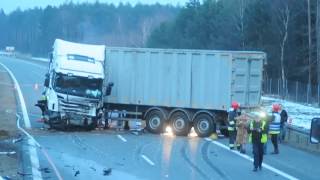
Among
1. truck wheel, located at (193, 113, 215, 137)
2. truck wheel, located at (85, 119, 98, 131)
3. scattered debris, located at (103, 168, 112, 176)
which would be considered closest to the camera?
scattered debris, located at (103, 168, 112, 176)

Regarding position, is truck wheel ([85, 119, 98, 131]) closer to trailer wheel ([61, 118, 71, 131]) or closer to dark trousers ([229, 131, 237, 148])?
trailer wheel ([61, 118, 71, 131])

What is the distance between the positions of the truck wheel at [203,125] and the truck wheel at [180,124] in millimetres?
337

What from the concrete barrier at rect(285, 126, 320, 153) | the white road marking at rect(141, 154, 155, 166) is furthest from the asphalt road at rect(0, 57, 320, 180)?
the concrete barrier at rect(285, 126, 320, 153)

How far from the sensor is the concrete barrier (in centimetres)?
2514

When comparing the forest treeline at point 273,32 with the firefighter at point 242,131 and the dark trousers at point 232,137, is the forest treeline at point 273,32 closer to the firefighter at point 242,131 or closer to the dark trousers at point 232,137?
the dark trousers at point 232,137

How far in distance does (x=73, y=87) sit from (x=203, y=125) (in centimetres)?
547

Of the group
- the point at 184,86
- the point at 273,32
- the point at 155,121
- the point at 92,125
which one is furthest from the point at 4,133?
the point at 273,32

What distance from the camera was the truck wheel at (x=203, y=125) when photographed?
27078 mm

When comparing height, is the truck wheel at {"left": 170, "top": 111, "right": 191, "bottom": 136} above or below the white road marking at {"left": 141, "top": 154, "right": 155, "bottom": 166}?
above

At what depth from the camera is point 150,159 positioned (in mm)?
19703

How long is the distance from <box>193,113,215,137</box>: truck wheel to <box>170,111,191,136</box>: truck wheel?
0.34 m

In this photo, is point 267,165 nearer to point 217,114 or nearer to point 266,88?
point 217,114

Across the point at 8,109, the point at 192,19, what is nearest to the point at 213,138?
the point at 8,109

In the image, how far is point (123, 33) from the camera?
493 ft
